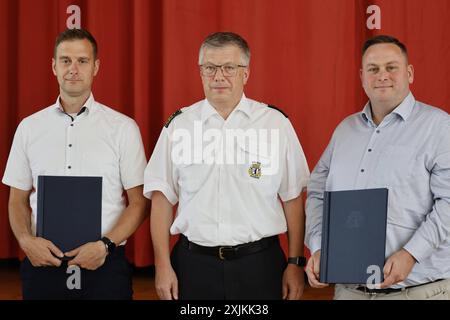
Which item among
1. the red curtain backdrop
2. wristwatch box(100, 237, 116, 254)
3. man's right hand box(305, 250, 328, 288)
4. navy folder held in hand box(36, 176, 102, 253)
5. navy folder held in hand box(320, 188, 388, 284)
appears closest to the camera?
navy folder held in hand box(320, 188, 388, 284)

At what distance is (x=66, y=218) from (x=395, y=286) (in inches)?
42.9

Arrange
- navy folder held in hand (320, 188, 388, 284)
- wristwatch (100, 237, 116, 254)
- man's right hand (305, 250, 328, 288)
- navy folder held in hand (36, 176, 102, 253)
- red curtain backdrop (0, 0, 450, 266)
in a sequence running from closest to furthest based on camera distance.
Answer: navy folder held in hand (320, 188, 388, 284) → man's right hand (305, 250, 328, 288) → navy folder held in hand (36, 176, 102, 253) → wristwatch (100, 237, 116, 254) → red curtain backdrop (0, 0, 450, 266)

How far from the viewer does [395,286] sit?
179cm

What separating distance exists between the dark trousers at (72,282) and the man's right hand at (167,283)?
0.19 meters

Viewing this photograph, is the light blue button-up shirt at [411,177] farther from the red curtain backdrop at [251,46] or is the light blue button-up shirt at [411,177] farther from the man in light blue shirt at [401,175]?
the red curtain backdrop at [251,46]

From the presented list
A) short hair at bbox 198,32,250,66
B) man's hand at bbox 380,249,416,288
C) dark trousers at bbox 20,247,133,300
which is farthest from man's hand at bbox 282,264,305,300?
short hair at bbox 198,32,250,66

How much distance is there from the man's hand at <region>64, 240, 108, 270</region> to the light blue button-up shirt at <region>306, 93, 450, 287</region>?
72 centimetres

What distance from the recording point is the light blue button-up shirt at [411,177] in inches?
68.0

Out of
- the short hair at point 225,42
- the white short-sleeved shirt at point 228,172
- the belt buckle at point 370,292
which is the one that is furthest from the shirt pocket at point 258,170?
the belt buckle at point 370,292

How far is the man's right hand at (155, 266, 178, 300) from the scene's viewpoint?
201 cm

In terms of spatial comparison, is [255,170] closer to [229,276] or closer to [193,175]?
[193,175]

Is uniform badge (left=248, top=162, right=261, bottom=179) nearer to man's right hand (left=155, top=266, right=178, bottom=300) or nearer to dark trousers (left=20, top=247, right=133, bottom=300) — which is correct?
man's right hand (left=155, top=266, right=178, bottom=300)

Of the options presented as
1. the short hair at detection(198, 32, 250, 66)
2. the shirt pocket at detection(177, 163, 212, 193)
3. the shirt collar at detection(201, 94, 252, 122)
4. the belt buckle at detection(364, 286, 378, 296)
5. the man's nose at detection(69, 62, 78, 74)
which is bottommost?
the belt buckle at detection(364, 286, 378, 296)

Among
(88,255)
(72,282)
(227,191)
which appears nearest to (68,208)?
(88,255)
